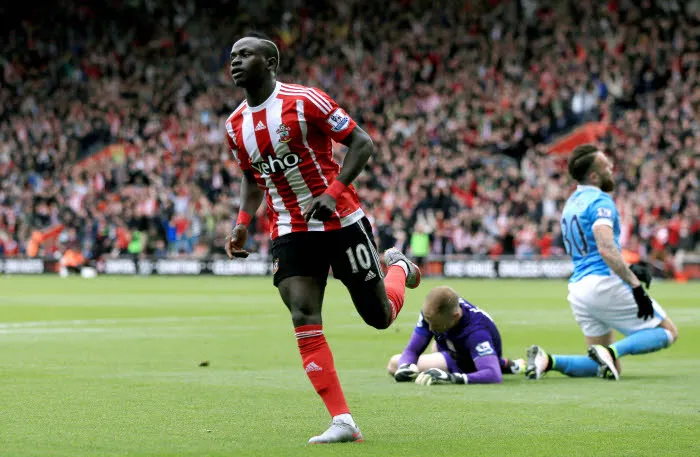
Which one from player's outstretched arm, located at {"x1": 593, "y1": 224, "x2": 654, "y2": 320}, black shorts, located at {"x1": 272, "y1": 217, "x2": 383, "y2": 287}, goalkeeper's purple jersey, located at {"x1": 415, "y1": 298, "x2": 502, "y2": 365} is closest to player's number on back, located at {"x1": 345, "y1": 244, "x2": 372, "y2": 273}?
black shorts, located at {"x1": 272, "y1": 217, "x2": 383, "y2": 287}

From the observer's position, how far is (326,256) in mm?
6539

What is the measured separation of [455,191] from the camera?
35.6 metres

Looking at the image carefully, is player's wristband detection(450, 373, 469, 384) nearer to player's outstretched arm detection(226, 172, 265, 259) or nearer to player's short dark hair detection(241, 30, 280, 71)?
player's outstretched arm detection(226, 172, 265, 259)

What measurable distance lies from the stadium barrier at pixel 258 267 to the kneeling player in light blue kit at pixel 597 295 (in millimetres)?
22485

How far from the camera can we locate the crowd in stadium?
33.7 metres

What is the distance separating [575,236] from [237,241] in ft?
12.2

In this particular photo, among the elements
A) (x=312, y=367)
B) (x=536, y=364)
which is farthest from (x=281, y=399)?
(x=536, y=364)

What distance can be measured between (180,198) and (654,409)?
34.4 meters

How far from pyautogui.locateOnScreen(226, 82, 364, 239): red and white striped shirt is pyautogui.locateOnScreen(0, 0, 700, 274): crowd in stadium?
84.8 feet

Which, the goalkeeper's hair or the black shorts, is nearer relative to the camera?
the black shorts

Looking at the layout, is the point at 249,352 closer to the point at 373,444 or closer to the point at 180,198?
the point at 373,444

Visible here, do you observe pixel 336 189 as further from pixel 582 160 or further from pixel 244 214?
pixel 582 160

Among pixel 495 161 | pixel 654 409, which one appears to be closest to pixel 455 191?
pixel 495 161

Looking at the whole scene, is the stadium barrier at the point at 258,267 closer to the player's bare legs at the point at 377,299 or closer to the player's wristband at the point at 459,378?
the player's wristband at the point at 459,378
